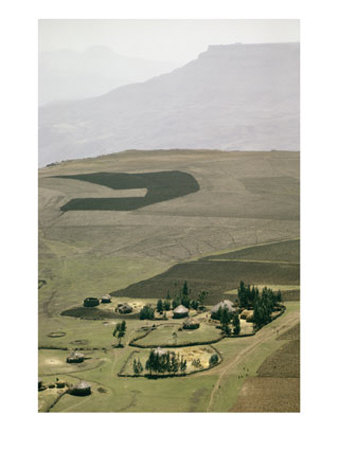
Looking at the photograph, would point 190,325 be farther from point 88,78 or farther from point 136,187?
point 88,78

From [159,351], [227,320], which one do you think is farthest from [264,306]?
[159,351]

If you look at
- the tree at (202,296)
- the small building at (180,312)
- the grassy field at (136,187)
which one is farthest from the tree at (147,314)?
the grassy field at (136,187)

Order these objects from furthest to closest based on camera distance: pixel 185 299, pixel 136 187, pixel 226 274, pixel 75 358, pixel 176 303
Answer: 1. pixel 136 187
2. pixel 226 274
3. pixel 185 299
4. pixel 176 303
5. pixel 75 358

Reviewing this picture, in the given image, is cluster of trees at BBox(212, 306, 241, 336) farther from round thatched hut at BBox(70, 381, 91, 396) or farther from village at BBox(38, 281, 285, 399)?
round thatched hut at BBox(70, 381, 91, 396)

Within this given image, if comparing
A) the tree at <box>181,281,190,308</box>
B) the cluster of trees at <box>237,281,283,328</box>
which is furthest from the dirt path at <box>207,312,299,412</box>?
the tree at <box>181,281,190,308</box>

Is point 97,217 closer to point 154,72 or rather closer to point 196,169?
point 196,169

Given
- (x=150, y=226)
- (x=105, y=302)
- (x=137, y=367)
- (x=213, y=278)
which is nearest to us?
(x=137, y=367)

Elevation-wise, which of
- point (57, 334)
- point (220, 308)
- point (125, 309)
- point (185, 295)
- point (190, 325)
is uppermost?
point (185, 295)
